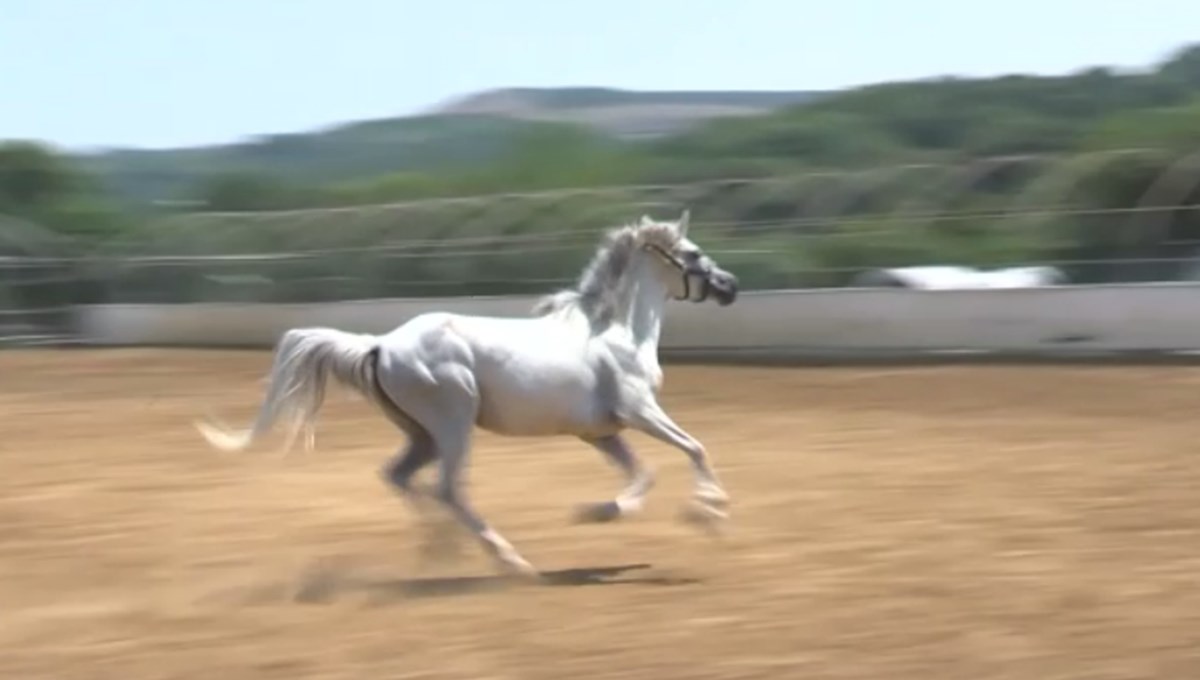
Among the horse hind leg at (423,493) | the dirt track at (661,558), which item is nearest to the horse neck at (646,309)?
the dirt track at (661,558)

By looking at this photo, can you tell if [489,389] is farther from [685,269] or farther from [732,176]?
[732,176]

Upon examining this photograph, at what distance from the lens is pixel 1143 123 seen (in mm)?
23875

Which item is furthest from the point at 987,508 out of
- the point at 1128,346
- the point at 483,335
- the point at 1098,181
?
the point at 1098,181

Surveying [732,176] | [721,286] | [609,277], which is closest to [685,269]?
[721,286]

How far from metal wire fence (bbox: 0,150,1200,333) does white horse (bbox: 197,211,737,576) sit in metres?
12.0

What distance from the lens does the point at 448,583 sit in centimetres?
862

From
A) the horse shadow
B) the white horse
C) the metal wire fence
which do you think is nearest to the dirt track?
the horse shadow

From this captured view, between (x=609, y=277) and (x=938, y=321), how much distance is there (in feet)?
37.6

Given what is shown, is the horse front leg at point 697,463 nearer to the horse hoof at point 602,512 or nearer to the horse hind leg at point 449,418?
the horse hoof at point 602,512

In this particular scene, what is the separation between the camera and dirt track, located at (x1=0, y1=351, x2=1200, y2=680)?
689 cm

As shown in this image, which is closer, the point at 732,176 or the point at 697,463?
the point at 697,463

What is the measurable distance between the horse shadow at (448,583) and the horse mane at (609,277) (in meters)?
1.25

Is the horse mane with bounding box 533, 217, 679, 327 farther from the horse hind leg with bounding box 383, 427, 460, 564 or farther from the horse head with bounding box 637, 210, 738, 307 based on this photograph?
the horse hind leg with bounding box 383, 427, 460, 564

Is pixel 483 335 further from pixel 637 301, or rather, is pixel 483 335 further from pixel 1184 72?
pixel 1184 72
